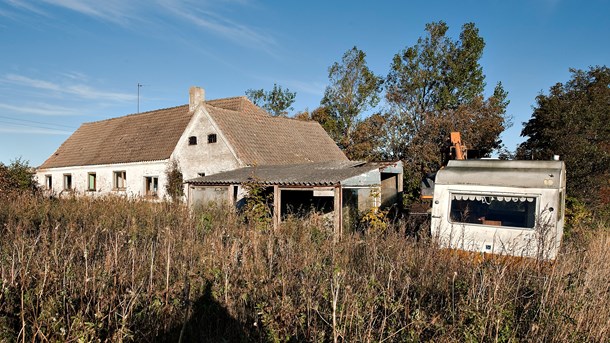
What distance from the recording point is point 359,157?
31781 millimetres

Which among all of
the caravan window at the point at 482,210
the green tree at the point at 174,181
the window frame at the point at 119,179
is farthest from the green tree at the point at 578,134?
the window frame at the point at 119,179

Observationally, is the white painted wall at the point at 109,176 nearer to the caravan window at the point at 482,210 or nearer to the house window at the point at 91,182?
the house window at the point at 91,182

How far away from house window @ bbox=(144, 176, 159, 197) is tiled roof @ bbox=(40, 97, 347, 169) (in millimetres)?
1165

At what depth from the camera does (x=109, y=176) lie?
27.4 m

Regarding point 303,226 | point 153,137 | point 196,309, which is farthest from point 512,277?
point 153,137

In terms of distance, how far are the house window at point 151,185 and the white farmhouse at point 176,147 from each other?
6 cm

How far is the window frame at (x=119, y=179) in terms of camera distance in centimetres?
2702

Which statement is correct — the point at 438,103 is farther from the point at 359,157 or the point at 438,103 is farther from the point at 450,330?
the point at 450,330

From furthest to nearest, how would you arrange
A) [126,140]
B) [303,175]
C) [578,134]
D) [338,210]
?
[126,140] < [578,134] < [303,175] < [338,210]

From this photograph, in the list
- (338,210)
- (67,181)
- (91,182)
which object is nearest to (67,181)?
(67,181)

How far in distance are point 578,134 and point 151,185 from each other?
21.7 m

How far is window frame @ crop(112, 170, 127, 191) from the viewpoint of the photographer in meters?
27.0

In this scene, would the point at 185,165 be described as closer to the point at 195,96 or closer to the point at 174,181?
the point at 174,181

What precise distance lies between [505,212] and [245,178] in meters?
8.07
